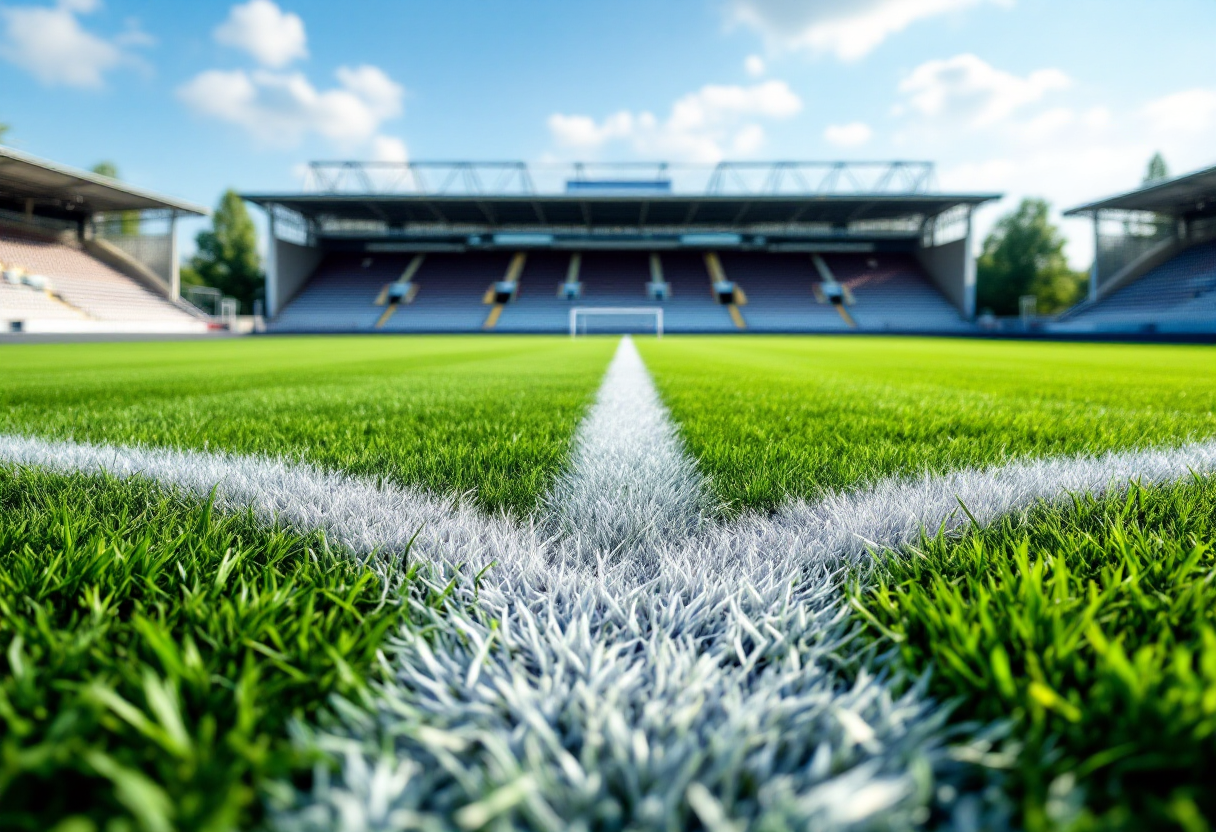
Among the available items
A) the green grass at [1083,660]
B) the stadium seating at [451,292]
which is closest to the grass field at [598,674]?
the green grass at [1083,660]

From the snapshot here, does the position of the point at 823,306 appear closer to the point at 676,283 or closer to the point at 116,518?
the point at 676,283

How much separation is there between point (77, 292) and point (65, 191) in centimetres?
418

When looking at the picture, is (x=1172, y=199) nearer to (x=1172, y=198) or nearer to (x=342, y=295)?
(x=1172, y=198)

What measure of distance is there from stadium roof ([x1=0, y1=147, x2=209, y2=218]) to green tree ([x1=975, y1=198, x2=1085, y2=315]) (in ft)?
138

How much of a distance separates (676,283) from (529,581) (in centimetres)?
3166

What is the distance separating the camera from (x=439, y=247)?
3353cm

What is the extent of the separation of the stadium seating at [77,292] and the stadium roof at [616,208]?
6.41 m

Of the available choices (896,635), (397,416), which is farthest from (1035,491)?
(397,416)

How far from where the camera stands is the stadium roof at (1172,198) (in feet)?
70.0

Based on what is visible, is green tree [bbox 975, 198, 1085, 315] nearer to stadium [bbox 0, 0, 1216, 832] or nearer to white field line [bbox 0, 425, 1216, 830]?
stadium [bbox 0, 0, 1216, 832]

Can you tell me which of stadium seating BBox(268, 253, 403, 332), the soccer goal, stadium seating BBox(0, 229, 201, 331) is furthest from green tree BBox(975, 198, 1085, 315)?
stadium seating BBox(0, 229, 201, 331)

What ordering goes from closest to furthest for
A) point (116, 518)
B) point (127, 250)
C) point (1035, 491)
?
point (116, 518)
point (1035, 491)
point (127, 250)

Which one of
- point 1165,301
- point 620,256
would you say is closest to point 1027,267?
point 1165,301

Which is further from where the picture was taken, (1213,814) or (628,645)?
(628,645)
